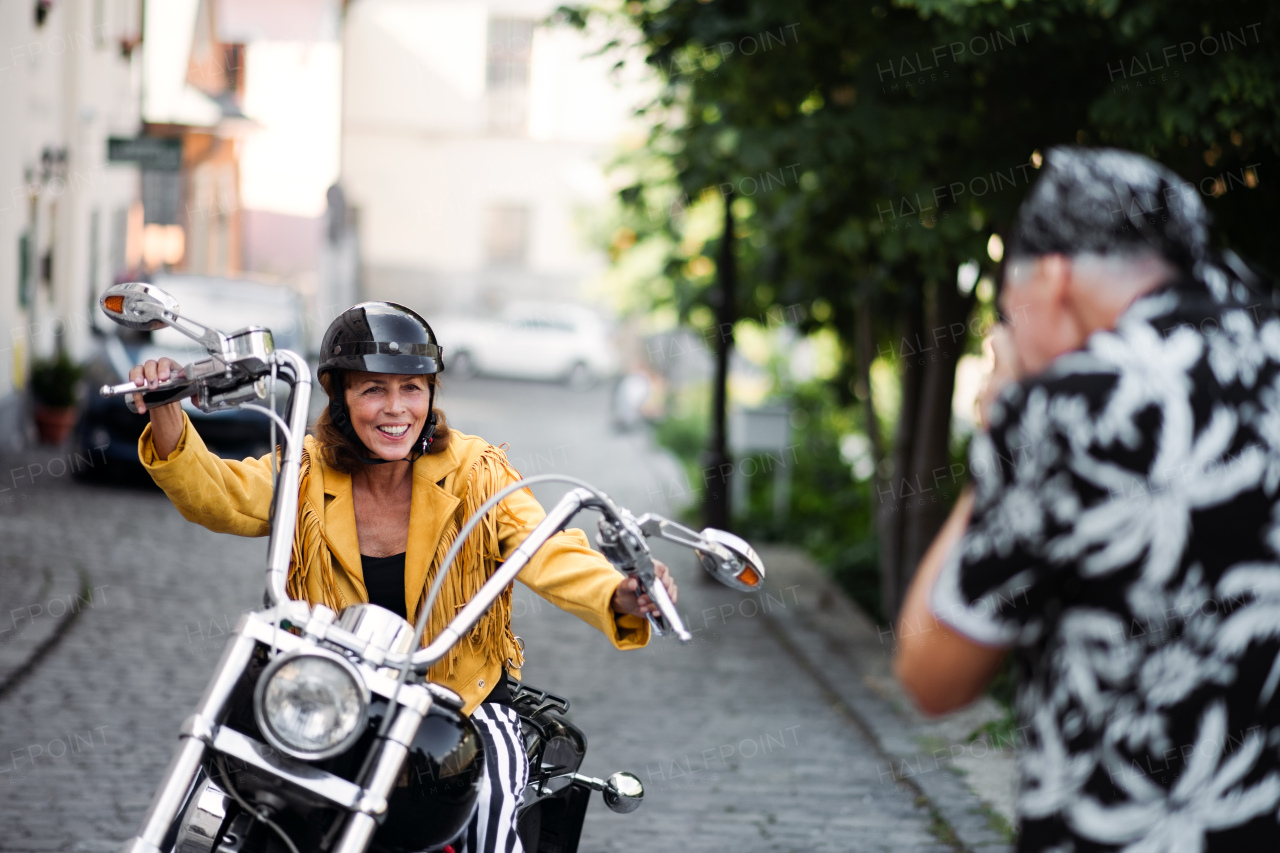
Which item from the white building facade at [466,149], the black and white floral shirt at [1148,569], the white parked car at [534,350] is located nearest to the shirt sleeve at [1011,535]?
the black and white floral shirt at [1148,569]

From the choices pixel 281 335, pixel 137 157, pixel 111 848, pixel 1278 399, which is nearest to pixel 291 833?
pixel 1278 399

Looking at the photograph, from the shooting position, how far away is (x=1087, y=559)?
1.78 m

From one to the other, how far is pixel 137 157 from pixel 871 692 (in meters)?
11.2

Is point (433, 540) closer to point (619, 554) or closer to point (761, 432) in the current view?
point (619, 554)

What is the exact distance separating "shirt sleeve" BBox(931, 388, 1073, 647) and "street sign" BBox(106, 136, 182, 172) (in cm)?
1525

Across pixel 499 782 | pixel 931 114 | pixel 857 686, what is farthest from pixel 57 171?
pixel 499 782

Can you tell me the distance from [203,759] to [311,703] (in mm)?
214

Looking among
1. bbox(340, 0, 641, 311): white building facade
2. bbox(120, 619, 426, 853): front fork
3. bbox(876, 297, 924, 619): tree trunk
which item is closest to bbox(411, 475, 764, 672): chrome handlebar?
bbox(120, 619, 426, 853): front fork

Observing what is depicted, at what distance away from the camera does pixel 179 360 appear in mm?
13750

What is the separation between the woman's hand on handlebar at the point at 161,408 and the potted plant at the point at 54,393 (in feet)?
45.4

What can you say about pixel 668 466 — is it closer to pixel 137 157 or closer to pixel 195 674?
pixel 137 157

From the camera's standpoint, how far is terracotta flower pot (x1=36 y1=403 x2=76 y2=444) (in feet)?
52.2

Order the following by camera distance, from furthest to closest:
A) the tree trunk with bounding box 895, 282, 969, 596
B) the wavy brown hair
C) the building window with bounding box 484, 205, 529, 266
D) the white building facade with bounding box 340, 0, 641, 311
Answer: the building window with bounding box 484, 205, 529, 266
the white building facade with bounding box 340, 0, 641, 311
the tree trunk with bounding box 895, 282, 969, 596
the wavy brown hair

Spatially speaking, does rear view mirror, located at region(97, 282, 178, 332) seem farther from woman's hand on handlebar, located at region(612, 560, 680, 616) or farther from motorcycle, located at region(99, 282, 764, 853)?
woman's hand on handlebar, located at region(612, 560, 680, 616)
